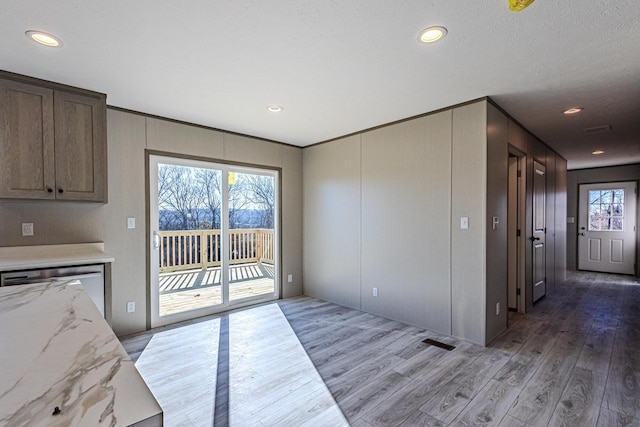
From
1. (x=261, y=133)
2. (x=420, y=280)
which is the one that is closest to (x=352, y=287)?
(x=420, y=280)

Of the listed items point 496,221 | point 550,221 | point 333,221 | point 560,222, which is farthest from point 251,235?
point 560,222

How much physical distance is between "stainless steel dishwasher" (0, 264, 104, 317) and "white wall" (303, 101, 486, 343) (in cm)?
291

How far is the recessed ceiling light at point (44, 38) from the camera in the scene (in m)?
1.99

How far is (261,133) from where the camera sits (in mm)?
4398

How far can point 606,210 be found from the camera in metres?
6.88

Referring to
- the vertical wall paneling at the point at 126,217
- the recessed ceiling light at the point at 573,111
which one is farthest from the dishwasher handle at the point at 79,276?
the recessed ceiling light at the point at 573,111

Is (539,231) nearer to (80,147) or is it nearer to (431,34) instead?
(431,34)

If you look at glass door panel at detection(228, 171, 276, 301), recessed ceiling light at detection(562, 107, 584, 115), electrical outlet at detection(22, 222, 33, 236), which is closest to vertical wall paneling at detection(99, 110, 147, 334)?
electrical outlet at detection(22, 222, 33, 236)

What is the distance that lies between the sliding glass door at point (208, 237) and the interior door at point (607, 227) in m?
7.22

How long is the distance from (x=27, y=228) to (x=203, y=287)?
196 cm

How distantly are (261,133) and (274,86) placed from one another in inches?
64.3

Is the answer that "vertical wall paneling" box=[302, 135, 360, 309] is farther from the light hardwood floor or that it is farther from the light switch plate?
the light switch plate

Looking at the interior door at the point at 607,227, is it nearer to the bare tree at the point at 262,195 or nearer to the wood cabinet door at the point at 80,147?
the bare tree at the point at 262,195

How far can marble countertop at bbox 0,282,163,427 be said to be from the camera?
54 cm
